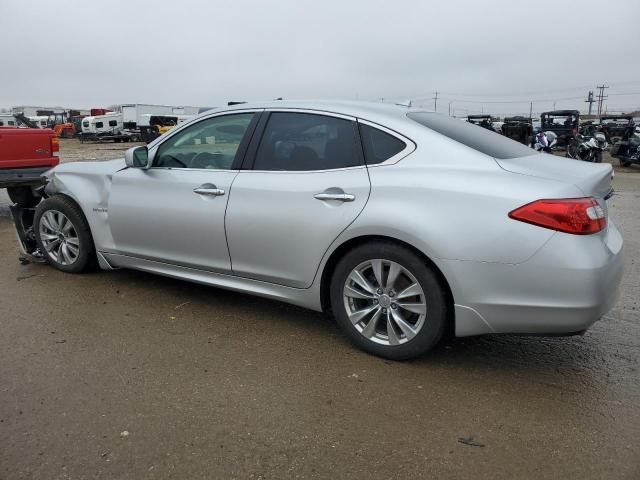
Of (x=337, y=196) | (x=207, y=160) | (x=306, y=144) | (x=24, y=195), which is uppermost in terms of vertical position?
(x=306, y=144)

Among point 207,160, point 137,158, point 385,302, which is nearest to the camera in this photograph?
point 385,302

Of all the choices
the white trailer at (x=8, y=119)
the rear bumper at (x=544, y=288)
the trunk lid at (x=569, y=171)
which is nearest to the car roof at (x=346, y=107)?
the trunk lid at (x=569, y=171)

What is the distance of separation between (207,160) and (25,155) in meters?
5.05

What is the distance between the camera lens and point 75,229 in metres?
4.75

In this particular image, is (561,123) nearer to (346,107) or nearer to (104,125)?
(346,107)

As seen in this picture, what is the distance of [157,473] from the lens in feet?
7.59

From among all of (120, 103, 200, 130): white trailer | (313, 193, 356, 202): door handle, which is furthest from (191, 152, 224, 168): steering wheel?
(120, 103, 200, 130): white trailer

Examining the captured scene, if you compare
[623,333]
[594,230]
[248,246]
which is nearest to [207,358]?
[248,246]

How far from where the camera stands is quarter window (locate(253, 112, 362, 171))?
136 inches

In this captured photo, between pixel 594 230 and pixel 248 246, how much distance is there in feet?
6.86

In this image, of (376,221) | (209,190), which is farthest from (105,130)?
(376,221)

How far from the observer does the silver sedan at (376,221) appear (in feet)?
9.21

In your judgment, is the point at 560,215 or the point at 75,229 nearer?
the point at 560,215

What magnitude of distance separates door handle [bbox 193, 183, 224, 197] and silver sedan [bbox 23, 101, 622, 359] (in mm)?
10
